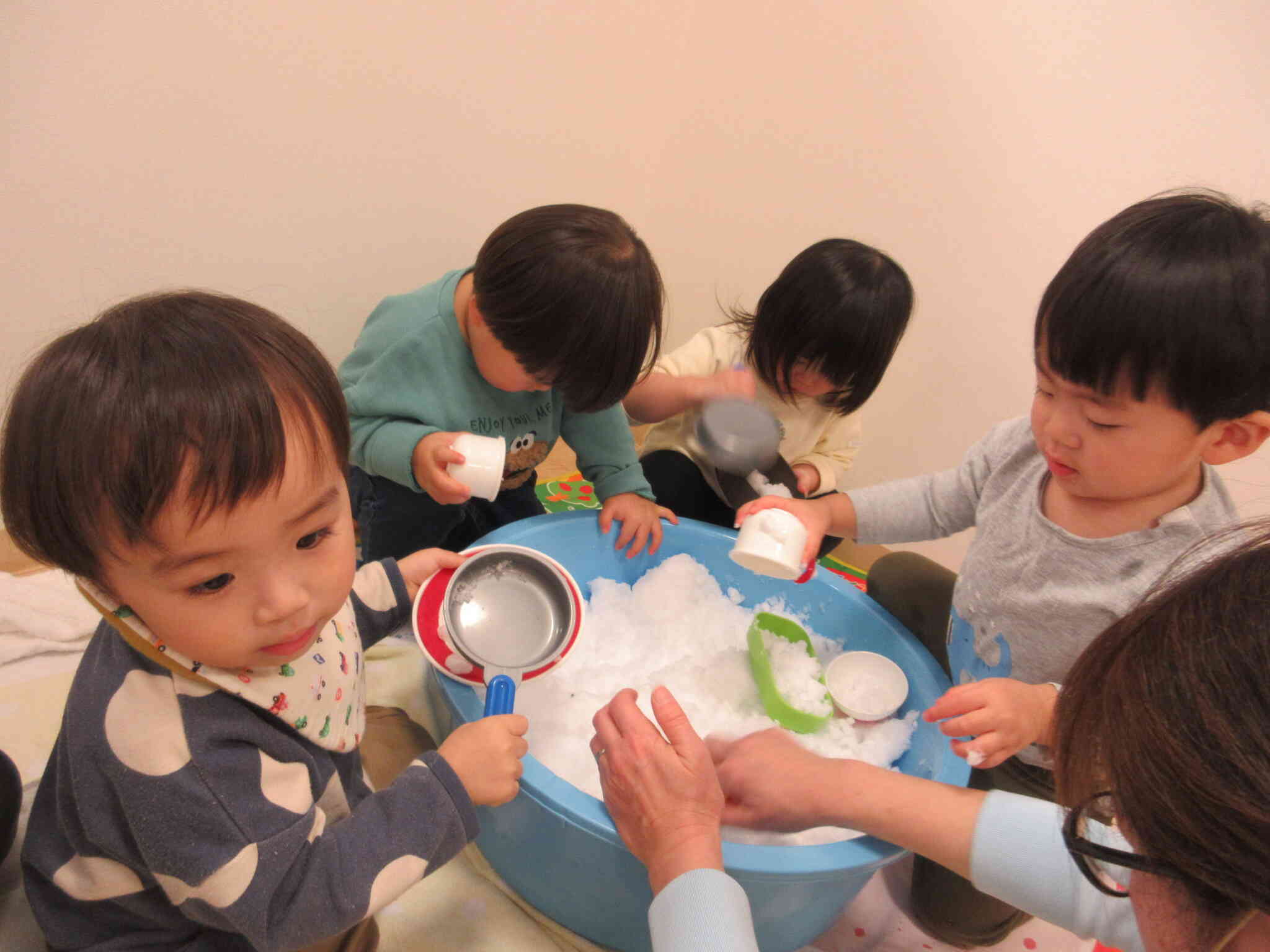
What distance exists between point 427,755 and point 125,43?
0.94m

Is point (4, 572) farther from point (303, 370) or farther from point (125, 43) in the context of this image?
point (303, 370)

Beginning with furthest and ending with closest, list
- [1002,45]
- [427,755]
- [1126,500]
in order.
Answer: [1002,45]
[1126,500]
[427,755]

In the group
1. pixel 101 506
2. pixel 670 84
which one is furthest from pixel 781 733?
pixel 670 84

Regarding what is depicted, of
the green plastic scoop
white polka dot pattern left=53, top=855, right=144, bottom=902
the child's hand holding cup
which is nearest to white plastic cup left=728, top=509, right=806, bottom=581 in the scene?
the child's hand holding cup

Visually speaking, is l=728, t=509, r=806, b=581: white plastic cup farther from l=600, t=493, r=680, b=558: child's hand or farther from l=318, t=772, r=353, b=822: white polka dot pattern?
l=318, t=772, r=353, b=822: white polka dot pattern

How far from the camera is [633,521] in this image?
106cm

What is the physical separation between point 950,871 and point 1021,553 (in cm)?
37

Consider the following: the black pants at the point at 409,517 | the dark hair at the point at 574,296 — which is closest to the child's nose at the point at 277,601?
the dark hair at the point at 574,296

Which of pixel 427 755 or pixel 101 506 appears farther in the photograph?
pixel 427 755

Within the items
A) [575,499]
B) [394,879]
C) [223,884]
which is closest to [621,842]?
[394,879]

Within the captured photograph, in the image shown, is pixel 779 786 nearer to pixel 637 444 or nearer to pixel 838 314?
pixel 838 314

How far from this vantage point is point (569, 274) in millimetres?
791

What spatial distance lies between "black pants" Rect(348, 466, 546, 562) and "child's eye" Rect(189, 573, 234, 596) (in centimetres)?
53

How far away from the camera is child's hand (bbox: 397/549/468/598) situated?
2.75 feet
